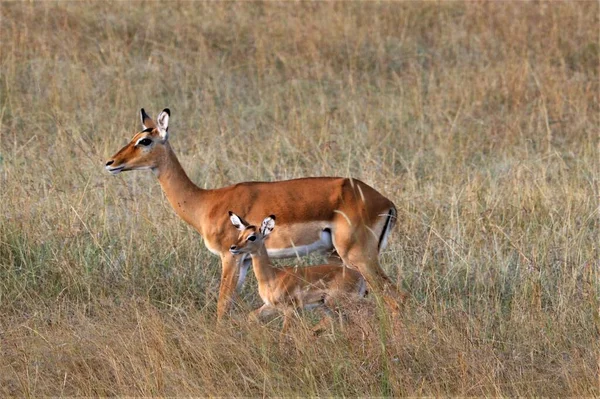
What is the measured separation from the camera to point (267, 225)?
6719mm

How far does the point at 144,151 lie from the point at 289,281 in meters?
1.30

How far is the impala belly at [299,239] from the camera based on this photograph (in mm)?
6949

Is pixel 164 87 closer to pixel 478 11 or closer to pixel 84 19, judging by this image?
pixel 84 19

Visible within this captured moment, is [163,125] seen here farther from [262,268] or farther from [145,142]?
[262,268]

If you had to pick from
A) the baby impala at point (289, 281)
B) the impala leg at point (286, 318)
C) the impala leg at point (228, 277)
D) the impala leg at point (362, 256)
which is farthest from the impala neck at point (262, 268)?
the impala leg at point (362, 256)

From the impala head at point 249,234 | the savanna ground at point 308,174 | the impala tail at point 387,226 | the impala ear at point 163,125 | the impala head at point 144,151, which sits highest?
the impala ear at point 163,125

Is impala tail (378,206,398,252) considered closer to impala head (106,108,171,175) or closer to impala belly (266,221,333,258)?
impala belly (266,221,333,258)

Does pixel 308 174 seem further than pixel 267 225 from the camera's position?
Yes

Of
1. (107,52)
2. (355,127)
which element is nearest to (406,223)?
(355,127)

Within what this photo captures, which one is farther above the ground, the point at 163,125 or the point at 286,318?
the point at 163,125

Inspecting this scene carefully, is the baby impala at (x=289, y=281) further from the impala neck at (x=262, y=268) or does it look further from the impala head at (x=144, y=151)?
the impala head at (x=144, y=151)

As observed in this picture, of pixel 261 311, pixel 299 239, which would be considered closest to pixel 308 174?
pixel 299 239

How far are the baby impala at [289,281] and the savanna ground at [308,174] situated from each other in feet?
0.53

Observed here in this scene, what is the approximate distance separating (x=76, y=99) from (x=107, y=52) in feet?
4.32
